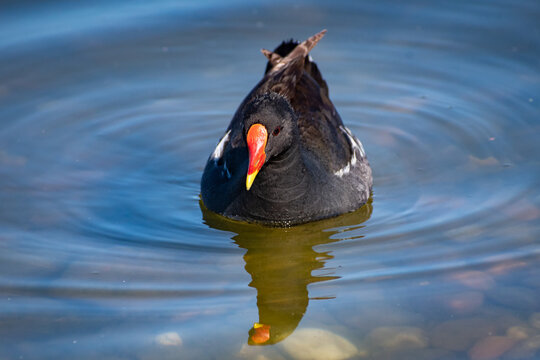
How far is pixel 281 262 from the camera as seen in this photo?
255 inches

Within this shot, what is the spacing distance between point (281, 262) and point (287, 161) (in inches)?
33.5

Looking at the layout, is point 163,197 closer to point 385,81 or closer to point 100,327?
point 100,327

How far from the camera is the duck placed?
Answer: 6.34 meters

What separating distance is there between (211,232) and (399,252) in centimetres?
164

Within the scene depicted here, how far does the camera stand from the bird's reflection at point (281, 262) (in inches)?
222

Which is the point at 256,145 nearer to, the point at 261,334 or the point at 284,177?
the point at 284,177

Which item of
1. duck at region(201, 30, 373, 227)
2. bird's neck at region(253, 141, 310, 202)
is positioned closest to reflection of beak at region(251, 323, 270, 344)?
duck at region(201, 30, 373, 227)

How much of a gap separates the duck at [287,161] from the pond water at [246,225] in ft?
0.56

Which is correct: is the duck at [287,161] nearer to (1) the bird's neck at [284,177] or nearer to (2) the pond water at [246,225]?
(1) the bird's neck at [284,177]

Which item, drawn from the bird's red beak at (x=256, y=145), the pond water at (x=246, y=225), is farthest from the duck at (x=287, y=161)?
the pond water at (x=246, y=225)

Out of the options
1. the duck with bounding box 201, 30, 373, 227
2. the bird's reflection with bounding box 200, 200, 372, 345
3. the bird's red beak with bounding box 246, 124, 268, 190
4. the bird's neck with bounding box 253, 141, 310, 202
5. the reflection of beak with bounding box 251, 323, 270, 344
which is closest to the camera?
the reflection of beak with bounding box 251, 323, 270, 344

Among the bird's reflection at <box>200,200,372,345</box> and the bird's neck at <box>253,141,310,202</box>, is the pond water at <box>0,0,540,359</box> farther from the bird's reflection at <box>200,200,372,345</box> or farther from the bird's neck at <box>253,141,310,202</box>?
the bird's neck at <box>253,141,310,202</box>

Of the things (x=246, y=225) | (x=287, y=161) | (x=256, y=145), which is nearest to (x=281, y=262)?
(x=246, y=225)

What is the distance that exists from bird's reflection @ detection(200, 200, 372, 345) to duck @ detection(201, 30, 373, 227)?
9cm
